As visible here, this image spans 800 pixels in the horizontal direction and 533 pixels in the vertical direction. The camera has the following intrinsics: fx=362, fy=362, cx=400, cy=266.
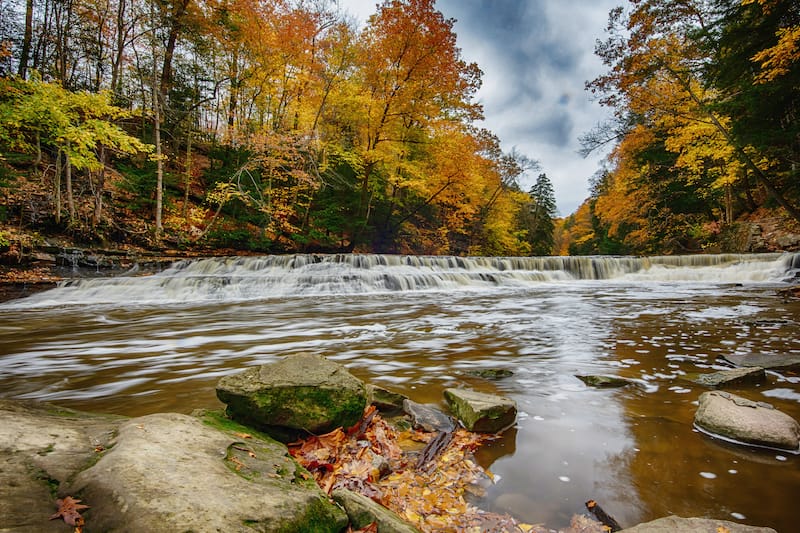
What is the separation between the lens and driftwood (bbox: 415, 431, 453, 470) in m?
1.99

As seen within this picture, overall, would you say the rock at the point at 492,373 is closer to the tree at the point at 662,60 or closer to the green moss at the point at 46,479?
the green moss at the point at 46,479

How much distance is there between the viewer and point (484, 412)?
2357mm

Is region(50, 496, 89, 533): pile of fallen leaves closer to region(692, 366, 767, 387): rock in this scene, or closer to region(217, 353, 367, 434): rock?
region(217, 353, 367, 434): rock

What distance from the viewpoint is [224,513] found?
1.06 m

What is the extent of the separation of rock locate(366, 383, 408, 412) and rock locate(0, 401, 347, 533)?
3.51 ft

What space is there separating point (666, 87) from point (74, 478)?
16.6 metres

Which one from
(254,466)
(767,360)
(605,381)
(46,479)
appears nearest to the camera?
(46,479)

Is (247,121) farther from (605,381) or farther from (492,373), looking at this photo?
(605,381)

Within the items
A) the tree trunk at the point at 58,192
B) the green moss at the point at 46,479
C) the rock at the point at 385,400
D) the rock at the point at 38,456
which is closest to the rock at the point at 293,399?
the rock at the point at 385,400

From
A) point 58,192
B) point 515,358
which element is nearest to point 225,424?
point 515,358

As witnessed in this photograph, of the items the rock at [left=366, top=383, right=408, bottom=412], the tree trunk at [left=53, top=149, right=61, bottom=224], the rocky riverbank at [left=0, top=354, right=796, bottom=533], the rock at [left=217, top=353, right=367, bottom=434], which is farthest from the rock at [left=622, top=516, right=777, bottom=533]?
the tree trunk at [left=53, top=149, right=61, bottom=224]

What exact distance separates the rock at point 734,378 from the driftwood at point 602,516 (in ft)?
7.24

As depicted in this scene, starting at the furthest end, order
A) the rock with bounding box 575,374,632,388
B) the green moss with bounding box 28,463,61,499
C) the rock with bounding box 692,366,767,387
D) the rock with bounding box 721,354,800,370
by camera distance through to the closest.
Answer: the rock with bounding box 721,354,800,370, the rock with bounding box 575,374,632,388, the rock with bounding box 692,366,767,387, the green moss with bounding box 28,463,61,499

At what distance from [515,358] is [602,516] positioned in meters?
2.70
